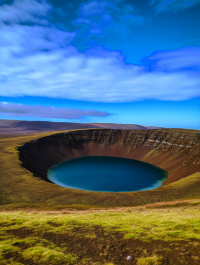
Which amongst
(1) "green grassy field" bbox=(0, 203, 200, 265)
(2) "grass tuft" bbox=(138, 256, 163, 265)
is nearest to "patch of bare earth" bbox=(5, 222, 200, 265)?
(1) "green grassy field" bbox=(0, 203, 200, 265)

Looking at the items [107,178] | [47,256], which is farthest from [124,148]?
[47,256]

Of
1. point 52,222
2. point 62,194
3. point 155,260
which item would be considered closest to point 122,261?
point 155,260

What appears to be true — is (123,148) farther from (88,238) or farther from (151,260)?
(151,260)

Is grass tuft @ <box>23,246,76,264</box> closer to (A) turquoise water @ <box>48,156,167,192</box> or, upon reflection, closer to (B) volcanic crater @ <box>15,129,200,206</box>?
(A) turquoise water @ <box>48,156,167,192</box>

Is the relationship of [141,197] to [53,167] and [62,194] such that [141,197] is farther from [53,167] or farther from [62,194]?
[53,167]

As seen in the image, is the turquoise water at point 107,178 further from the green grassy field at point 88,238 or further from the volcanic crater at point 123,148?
the green grassy field at point 88,238

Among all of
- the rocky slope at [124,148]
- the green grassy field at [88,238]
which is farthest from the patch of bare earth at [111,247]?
the rocky slope at [124,148]
